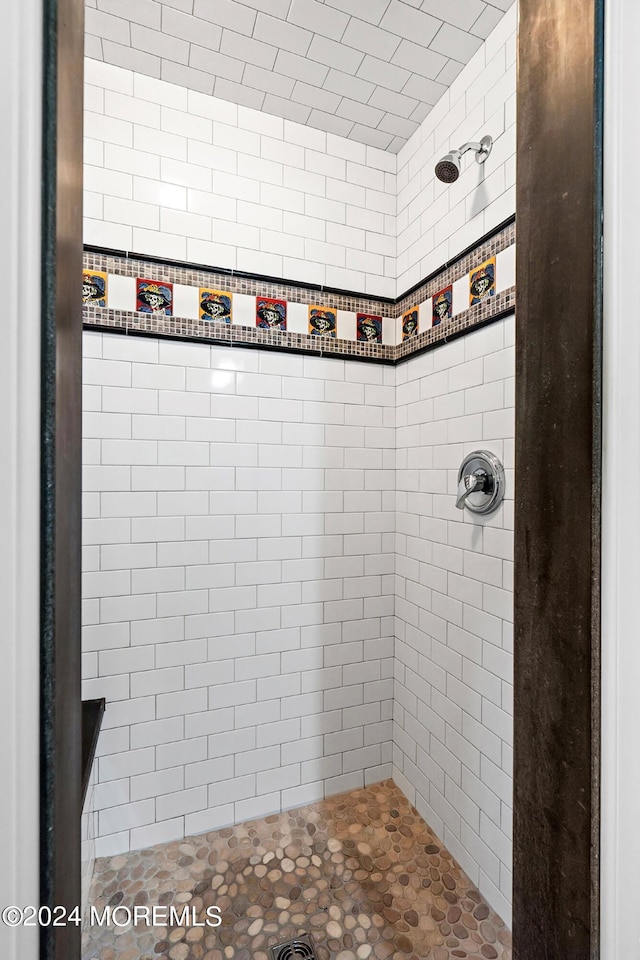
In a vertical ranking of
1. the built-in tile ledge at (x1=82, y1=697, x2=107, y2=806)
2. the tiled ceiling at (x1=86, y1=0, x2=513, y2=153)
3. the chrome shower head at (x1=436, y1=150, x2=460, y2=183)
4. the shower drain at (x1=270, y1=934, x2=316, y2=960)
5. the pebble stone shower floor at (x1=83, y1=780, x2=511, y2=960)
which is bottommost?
the pebble stone shower floor at (x1=83, y1=780, x2=511, y2=960)

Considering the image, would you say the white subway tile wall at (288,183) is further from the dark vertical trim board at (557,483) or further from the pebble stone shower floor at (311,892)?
the pebble stone shower floor at (311,892)

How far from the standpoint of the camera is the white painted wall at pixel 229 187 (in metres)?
1.45

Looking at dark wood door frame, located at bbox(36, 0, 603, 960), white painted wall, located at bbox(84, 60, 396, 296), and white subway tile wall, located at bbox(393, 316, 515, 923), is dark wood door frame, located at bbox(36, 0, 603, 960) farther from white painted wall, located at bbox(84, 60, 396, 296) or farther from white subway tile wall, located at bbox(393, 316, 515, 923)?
white painted wall, located at bbox(84, 60, 396, 296)

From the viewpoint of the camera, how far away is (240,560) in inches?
63.9

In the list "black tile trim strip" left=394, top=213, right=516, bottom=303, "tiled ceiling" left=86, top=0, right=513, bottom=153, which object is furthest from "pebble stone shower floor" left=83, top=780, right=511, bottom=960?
"tiled ceiling" left=86, top=0, right=513, bottom=153

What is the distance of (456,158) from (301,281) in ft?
2.15

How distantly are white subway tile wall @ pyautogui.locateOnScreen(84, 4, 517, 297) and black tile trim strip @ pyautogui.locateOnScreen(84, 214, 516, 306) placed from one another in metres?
0.02

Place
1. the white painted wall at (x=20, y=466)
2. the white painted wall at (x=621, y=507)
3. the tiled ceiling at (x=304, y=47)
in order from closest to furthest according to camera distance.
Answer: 1. the white painted wall at (x=20, y=466)
2. the white painted wall at (x=621, y=507)
3. the tiled ceiling at (x=304, y=47)

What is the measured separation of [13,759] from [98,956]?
1.41 meters

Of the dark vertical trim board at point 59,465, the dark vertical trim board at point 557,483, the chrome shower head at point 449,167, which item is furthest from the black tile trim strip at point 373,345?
the dark vertical trim board at point 59,465

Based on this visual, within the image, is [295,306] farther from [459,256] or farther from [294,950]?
[294,950]

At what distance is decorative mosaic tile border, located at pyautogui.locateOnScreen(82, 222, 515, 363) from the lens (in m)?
1.41

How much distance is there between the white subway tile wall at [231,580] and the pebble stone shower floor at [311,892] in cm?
11

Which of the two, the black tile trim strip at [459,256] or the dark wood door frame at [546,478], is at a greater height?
the black tile trim strip at [459,256]
